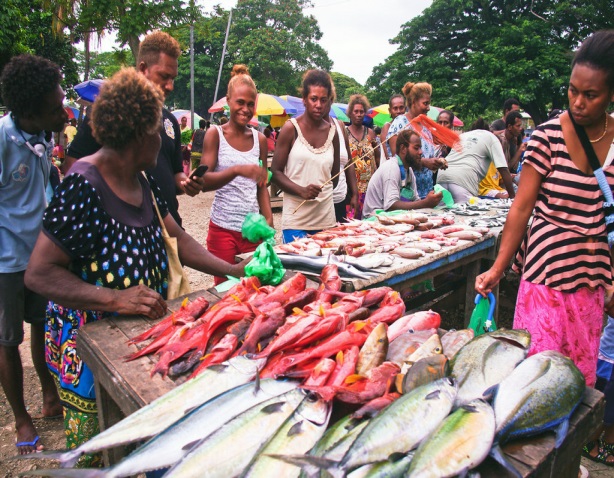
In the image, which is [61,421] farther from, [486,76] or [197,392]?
[486,76]

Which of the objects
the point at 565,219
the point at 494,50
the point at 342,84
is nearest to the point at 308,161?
the point at 565,219

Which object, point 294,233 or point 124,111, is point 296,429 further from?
point 294,233

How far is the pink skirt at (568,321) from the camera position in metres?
2.45

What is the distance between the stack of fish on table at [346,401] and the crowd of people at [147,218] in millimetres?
576

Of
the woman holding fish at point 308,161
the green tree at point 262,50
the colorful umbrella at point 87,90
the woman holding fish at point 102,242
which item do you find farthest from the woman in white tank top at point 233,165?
the green tree at point 262,50

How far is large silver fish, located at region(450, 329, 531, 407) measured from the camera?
1.40 m

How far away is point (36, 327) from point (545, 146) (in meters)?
3.52

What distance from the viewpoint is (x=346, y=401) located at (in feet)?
4.55

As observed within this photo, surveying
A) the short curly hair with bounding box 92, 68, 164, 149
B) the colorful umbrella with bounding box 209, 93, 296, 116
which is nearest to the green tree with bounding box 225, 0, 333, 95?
the colorful umbrella with bounding box 209, 93, 296, 116

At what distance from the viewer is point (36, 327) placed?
3.35 metres

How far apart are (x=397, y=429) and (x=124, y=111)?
164 cm

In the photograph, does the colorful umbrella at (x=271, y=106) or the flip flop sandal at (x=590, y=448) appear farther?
the colorful umbrella at (x=271, y=106)

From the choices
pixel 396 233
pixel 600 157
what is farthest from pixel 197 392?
pixel 396 233

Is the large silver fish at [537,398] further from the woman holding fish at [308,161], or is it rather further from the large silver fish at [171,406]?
the woman holding fish at [308,161]
